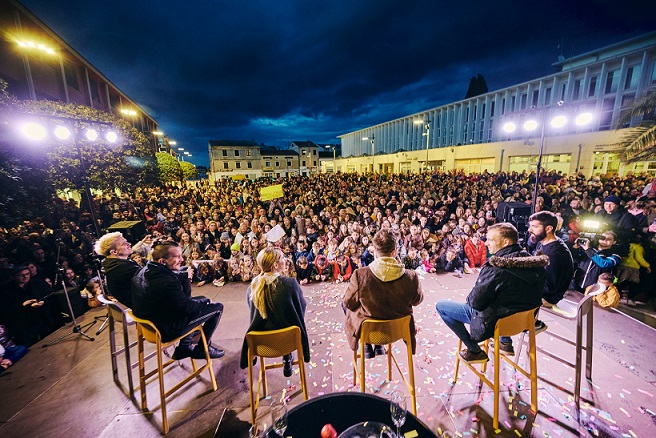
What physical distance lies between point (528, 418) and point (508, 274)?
5.12 ft

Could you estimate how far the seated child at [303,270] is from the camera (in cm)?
589

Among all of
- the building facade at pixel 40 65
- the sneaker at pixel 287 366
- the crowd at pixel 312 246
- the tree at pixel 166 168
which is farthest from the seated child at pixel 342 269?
the tree at pixel 166 168

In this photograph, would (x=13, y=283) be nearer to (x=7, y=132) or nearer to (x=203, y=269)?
(x=203, y=269)

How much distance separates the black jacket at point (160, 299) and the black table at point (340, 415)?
5.08 feet

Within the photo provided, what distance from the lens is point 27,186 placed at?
6.18 meters

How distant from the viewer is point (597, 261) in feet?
14.8

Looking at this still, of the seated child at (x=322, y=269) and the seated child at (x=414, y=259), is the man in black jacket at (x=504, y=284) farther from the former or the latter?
the seated child at (x=322, y=269)

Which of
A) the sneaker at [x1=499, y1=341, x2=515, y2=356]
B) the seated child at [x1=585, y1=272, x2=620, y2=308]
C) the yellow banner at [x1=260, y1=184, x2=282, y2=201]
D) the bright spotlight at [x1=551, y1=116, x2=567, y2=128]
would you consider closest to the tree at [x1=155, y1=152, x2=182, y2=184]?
the yellow banner at [x1=260, y1=184, x2=282, y2=201]

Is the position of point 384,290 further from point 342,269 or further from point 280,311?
point 342,269

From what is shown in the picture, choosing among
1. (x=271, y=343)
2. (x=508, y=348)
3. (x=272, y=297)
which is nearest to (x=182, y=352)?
(x=271, y=343)

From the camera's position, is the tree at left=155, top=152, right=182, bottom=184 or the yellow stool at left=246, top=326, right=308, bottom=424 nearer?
the yellow stool at left=246, top=326, right=308, bottom=424

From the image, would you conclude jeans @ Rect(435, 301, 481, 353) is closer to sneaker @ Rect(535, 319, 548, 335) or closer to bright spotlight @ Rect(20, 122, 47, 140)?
sneaker @ Rect(535, 319, 548, 335)

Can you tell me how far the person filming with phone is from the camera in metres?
4.43

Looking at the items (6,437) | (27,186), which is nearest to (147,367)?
(6,437)
